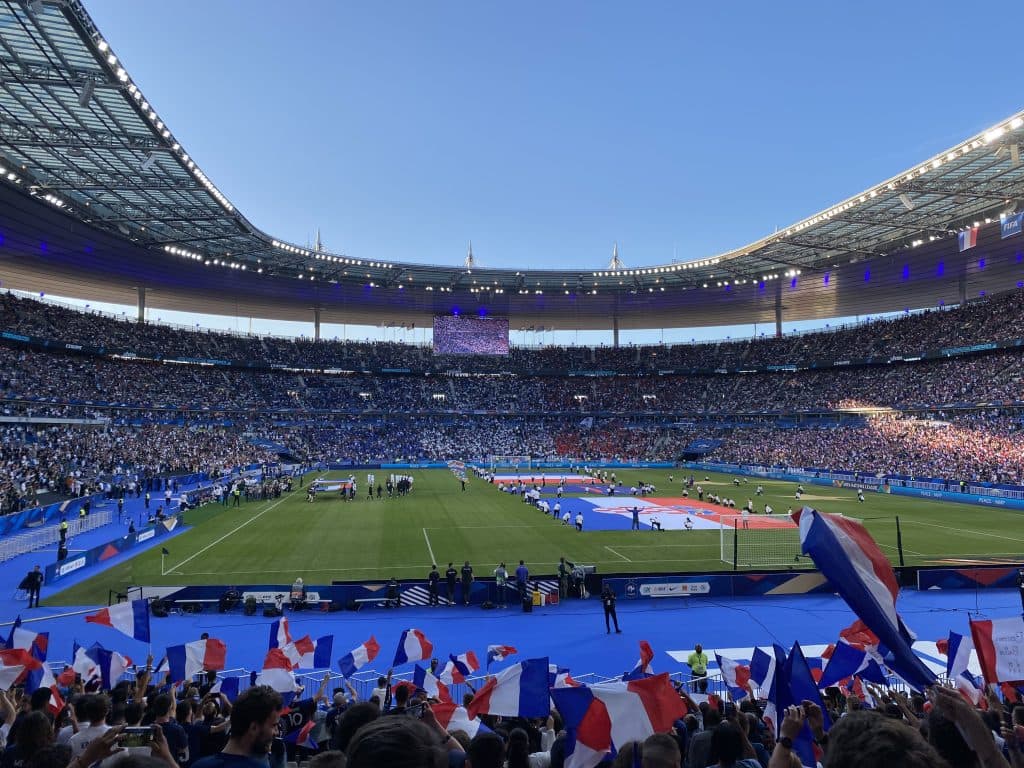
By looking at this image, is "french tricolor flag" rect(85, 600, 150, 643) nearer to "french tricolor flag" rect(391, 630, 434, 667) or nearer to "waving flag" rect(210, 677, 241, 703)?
"waving flag" rect(210, 677, 241, 703)

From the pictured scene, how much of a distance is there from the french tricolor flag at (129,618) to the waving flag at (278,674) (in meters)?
2.97

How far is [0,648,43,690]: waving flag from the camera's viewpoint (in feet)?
30.5

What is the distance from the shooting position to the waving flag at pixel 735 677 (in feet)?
36.7

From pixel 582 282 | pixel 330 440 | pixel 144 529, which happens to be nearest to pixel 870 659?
pixel 144 529

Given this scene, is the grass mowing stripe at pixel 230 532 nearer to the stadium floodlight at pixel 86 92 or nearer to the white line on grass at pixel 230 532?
the white line on grass at pixel 230 532

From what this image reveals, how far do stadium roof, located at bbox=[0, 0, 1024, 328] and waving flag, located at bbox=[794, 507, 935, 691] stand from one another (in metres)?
29.8

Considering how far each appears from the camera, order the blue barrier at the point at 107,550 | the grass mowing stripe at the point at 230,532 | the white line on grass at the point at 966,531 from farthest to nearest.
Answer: the white line on grass at the point at 966,531
the grass mowing stripe at the point at 230,532
the blue barrier at the point at 107,550

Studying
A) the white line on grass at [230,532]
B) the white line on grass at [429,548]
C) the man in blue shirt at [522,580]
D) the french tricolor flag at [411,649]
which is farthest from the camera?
the white line on grass at [429,548]

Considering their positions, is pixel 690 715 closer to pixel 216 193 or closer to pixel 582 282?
pixel 216 193

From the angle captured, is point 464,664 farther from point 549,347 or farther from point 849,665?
point 549,347

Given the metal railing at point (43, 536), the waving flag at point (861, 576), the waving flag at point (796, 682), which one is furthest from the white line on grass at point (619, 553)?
the metal railing at point (43, 536)

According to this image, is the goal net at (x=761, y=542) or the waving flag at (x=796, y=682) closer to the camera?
the waving flag at (x=796, y=682)

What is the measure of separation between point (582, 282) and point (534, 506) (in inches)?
1669

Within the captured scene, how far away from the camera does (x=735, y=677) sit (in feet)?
37.2
